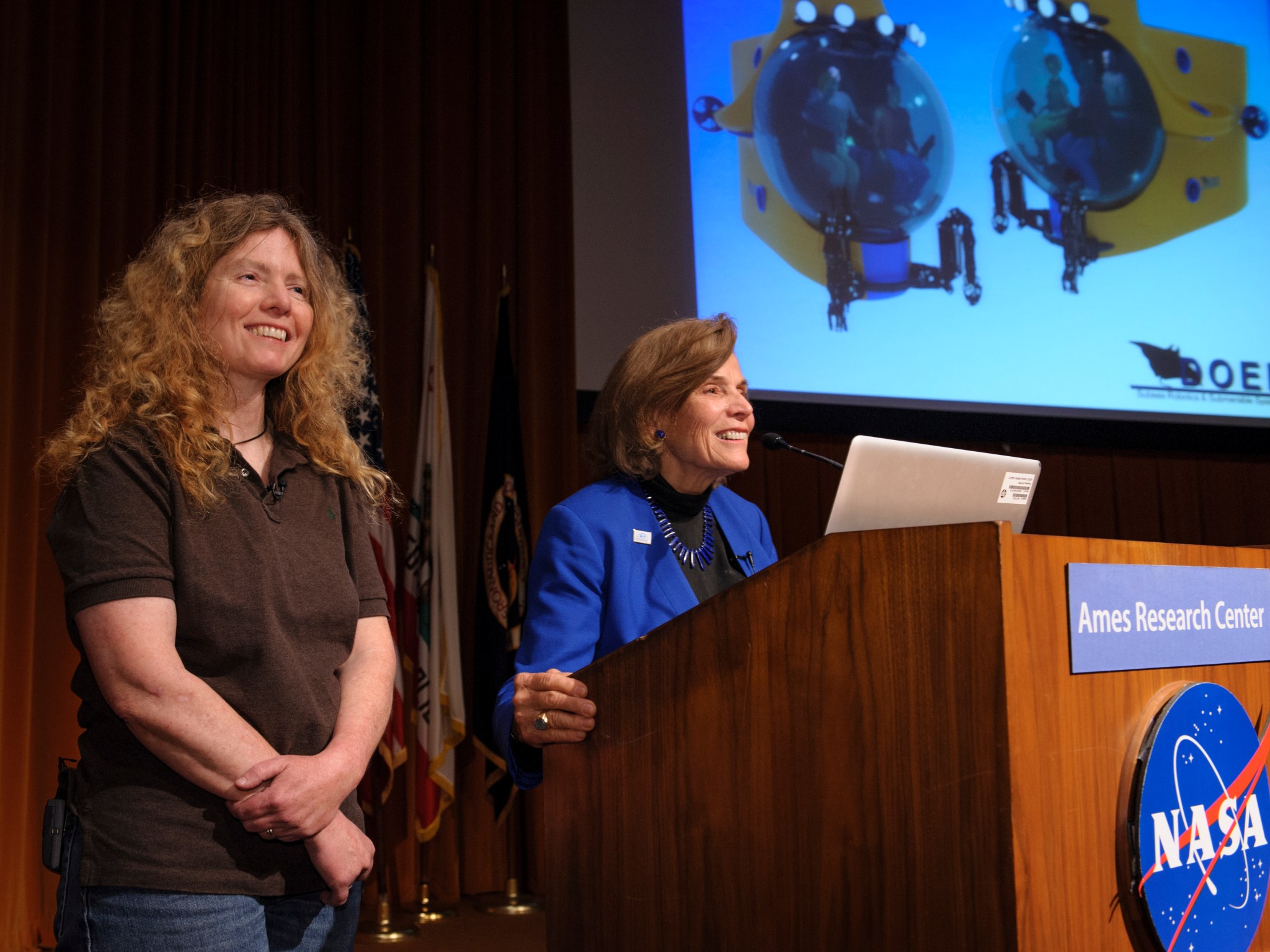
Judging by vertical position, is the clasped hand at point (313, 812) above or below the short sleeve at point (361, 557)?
below

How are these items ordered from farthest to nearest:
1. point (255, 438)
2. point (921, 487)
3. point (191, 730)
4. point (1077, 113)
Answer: point (1077, 113)
point (255, 438)
point (921, 487)
point (191, 730)

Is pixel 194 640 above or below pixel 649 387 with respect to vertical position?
below


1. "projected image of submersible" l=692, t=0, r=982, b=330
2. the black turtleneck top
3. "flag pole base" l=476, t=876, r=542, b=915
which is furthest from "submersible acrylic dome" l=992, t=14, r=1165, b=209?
"flag pole base" l=476, t=876, r=542, b=915

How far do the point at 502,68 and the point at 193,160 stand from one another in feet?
4.09

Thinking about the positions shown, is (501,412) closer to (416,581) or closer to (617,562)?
(416,581)

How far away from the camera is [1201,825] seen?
105 centimetres

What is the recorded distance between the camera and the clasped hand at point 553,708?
1.27m

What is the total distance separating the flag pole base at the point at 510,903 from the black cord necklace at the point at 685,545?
2.56 metres

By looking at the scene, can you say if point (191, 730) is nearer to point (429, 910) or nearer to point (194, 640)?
point (194, 640)

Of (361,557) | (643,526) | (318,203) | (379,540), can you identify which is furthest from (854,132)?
(361,557)

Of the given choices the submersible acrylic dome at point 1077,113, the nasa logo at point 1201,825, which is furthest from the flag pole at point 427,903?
the submersible acrylic dome at point 1077,113

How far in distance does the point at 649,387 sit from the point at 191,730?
0.97 meters

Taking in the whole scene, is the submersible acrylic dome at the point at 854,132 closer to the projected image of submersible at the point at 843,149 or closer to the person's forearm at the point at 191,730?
the projected image of submersible at the point at 843,149

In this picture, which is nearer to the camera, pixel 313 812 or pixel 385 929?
pixel 313 812
